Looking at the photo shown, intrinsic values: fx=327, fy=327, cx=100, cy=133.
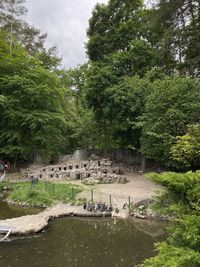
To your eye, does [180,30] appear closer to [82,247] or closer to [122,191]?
[122,191]

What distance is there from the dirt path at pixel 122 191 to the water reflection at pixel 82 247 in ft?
10.6

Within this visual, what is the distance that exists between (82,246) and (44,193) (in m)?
7.41

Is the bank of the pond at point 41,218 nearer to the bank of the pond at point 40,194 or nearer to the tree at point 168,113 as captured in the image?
the bank of the pond at point 40,194

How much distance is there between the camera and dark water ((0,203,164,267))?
9.95 m

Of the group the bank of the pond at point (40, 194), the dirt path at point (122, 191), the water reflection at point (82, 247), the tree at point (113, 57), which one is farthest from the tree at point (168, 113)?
the water reflection at point (82, 247)

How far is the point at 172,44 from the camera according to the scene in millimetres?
22219

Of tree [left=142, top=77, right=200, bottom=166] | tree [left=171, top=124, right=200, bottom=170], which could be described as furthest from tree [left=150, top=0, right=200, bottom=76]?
tree [left=171, top=124, right=200, bottom=170]

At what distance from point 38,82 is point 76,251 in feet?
64.8

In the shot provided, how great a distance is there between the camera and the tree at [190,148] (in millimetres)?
16172

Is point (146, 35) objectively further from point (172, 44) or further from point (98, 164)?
point (98, 164)

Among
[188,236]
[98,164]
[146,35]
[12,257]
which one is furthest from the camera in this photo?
[146,35]

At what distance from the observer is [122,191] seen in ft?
62.8

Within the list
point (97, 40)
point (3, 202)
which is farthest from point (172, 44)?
point (3, 202)

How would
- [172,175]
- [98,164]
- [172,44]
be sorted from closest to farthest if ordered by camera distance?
[172,175]
[172,44]
[98,164]
